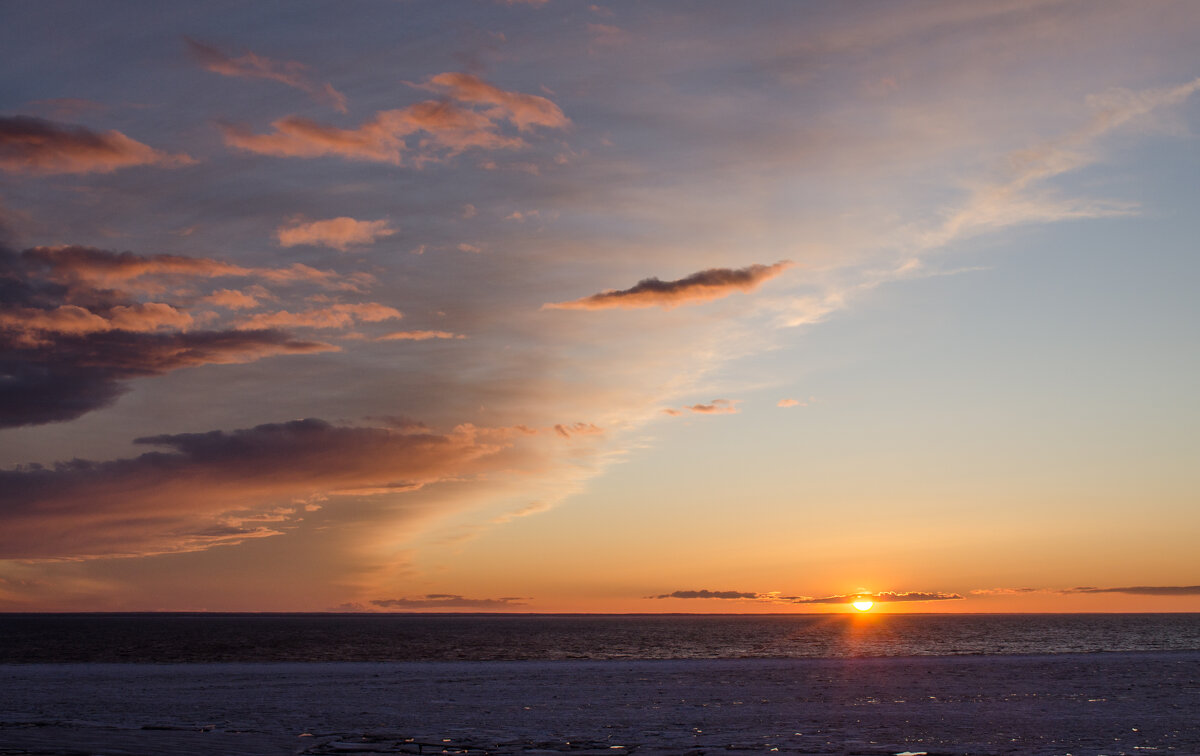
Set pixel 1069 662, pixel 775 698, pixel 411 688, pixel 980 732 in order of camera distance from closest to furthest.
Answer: pixel 980 732
pixel 775 698
pixel 411 688
pixel 1069 662

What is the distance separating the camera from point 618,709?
40188 mm

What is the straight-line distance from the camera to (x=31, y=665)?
240 feet

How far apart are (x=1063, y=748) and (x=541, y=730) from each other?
17.7 metres

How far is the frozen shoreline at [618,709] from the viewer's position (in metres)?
30.6

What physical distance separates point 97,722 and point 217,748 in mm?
9778

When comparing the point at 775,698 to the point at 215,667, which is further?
the point at 215,667

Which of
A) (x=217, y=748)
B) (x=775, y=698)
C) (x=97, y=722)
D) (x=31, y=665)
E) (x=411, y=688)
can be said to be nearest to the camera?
(x=217, y=748)

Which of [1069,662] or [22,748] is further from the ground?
[22,748]

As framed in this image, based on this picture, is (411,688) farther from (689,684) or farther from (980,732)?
(980,732)

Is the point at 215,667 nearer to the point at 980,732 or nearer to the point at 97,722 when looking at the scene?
the point at 97,722

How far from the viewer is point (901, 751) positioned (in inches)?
1129

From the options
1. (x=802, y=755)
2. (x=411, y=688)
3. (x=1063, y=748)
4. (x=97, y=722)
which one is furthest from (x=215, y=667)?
(x=1063, y=748)

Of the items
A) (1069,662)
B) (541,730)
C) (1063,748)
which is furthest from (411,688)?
(1069,662)

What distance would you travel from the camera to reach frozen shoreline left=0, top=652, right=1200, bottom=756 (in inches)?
1204
